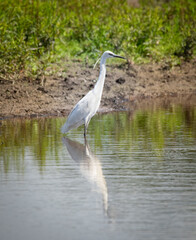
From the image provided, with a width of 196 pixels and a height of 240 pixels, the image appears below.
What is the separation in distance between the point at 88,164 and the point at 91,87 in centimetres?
617

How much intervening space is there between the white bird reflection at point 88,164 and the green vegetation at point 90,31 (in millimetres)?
4647

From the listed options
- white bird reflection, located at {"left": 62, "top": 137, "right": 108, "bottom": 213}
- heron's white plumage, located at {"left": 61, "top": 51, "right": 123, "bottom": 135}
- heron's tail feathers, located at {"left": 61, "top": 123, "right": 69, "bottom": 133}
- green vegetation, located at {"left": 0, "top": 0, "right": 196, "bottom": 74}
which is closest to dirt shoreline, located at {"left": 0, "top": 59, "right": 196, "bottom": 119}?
green vegetation, located at {"left": 0, "top": 0, "right": 196, "bottom": 74}

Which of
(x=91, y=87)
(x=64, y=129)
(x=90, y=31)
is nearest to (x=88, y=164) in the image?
(x=64, y=129)

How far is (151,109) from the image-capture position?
12359mm

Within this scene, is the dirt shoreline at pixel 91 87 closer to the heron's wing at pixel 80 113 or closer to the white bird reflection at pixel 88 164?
the heron's wing at pixel 80 113

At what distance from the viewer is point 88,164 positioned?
7.52 meters

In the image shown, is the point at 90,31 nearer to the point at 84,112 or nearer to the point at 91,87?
the point at 91,87

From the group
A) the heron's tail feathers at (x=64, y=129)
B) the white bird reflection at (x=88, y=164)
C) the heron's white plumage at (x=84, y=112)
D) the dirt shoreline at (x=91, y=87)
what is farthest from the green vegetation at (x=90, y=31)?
the white bird reflection at (x=88, y=164)

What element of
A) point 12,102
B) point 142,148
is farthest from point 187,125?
point 12,102

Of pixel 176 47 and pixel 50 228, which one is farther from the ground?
pixel 176 47

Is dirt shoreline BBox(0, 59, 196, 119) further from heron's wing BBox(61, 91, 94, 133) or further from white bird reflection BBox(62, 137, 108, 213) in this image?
white bird reflection BBox(62, 137, 108, 213)

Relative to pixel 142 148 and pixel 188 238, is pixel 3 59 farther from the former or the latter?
pixel 188 238

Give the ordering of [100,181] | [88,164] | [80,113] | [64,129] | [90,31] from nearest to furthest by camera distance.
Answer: [100,181] → [88,164] → [64,129] → [80,113] → [90,31]

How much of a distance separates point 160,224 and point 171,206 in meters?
0.54
